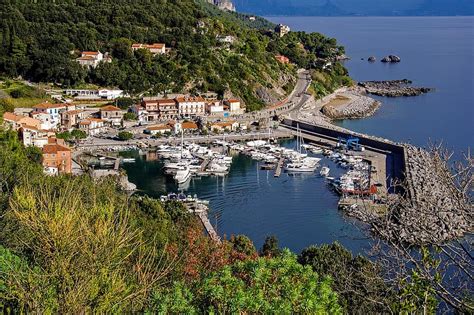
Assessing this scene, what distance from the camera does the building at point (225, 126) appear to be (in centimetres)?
2441

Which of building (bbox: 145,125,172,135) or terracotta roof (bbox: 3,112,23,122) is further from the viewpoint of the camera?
building (bbox: 145,125,172,135)

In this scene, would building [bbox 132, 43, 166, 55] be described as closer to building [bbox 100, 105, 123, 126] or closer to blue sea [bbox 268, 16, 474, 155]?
building [bbox 100, 105, 123, 126]

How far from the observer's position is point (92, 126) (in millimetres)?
23672

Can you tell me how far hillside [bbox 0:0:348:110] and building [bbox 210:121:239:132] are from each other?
3175 mm

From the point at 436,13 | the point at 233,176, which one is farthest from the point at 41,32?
the point at 436,13

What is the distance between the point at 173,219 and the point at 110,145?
34.0ft

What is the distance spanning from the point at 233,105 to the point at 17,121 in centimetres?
991

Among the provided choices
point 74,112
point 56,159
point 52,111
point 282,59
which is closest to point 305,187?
point 56,159

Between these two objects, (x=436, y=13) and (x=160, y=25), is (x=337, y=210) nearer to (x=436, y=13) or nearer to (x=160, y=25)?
(x=160, y=25)

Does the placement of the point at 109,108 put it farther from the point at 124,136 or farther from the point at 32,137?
the point at 32,137

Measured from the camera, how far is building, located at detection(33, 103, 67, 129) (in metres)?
22.8

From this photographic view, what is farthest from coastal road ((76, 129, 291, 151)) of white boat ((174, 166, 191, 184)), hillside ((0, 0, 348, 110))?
white boat ((174, 166, 191, 184))

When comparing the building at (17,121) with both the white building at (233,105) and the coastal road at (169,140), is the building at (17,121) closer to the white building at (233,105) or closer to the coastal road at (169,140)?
the coastal road at (169,140)

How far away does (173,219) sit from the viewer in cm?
1217
